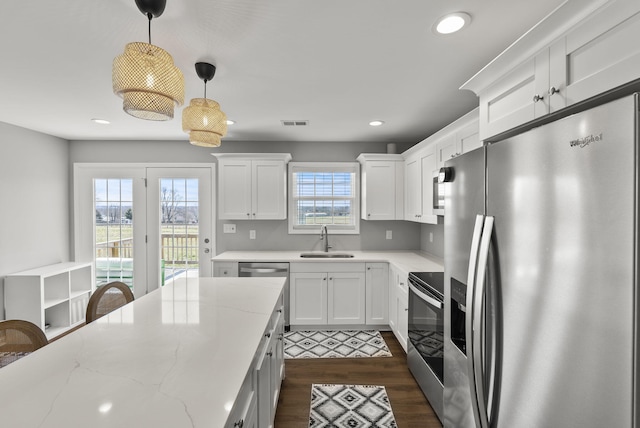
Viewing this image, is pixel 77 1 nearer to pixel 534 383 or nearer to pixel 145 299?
pixel 145 299

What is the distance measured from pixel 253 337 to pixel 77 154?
428 centimetres

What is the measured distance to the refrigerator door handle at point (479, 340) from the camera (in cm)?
106

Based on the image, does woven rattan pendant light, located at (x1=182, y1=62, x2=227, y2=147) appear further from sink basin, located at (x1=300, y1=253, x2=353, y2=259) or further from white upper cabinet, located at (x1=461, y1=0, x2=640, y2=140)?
sink basin, located at (x1=300, y1=253, x2=353, y2=259)

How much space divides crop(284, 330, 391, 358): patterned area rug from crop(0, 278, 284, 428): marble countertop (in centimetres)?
158

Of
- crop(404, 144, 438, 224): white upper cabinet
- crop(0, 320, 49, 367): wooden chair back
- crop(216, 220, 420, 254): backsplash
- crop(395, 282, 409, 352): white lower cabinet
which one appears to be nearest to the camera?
crop(0, 320, 49, 367): wooden chair back

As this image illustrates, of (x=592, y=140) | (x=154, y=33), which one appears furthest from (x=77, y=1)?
(x=592, y=140)

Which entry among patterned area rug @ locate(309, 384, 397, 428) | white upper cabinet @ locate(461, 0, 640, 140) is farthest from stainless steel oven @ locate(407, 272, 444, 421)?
white upper cabinet @ locate(461, 0, 640, 140)

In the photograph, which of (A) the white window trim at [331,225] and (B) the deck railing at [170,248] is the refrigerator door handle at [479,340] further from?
(B) the deck railing at [170,248]

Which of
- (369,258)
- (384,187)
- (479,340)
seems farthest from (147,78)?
(384,187)

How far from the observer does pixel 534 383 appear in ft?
2.92

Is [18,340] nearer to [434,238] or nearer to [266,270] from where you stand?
[266,270]

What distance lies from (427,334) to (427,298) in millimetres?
299

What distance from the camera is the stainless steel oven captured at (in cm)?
192

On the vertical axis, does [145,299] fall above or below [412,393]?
above
